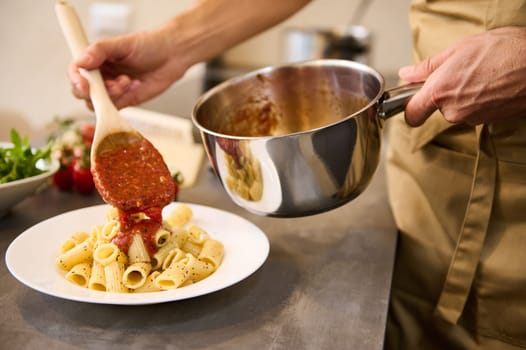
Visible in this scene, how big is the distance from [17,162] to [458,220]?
2.41ft

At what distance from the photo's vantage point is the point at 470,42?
83 centimetres

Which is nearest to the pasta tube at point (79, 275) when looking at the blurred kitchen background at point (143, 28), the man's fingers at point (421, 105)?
the man's fingers at point (421, 105)

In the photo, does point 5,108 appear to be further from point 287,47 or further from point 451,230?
point 451,230

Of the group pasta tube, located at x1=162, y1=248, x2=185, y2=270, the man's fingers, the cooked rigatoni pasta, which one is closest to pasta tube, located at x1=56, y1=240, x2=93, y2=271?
the cooked rigatoni pasta

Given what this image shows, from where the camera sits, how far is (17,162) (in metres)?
1.02

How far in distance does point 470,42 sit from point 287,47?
1578mm

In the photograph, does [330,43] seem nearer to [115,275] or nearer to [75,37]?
[75,37]

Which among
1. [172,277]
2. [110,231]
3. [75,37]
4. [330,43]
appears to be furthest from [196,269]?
[330,43]

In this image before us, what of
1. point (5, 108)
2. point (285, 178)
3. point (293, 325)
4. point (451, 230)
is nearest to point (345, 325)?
point (293, 325)

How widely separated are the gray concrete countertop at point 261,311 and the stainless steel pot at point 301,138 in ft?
0.35

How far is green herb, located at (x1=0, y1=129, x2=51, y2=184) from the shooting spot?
3.30ft

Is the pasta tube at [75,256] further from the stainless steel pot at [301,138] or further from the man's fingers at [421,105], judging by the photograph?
the man's fingers at [421,105]

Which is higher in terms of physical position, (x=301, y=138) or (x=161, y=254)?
(x=301, y=138)

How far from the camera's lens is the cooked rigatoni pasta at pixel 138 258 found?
0.78 m
